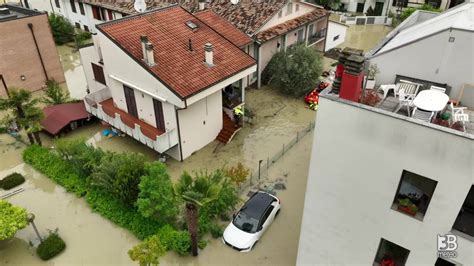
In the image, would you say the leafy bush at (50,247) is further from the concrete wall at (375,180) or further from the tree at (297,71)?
the tree at (297,71)

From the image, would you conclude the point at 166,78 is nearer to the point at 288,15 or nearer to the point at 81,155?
the point at 81,155

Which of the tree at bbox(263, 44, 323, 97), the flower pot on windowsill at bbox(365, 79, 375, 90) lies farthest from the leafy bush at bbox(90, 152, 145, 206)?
the tree at bbox(263, 44, 323, 97)

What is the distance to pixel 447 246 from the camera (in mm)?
9945

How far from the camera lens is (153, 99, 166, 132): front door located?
2111cm

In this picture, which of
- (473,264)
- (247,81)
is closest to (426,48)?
(473,264)

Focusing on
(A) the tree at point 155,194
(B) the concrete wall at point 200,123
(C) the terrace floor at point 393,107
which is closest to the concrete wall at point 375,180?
(C) the terrace floor at point 393,107

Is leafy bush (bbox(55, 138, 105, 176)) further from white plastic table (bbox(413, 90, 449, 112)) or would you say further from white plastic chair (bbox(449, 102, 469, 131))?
white plastic chair (bbox(449, 102, 469, 131))

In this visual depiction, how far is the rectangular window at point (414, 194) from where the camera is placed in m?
10.2

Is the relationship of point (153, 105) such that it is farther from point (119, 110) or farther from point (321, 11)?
point (321, 11)

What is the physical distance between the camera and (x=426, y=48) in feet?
37.1

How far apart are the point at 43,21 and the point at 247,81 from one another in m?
17.8

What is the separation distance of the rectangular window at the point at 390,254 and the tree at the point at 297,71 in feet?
61.6

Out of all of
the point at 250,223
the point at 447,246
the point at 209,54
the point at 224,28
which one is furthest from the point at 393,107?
the point at 224,28

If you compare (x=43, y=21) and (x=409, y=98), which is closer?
(x=409, y=98)
